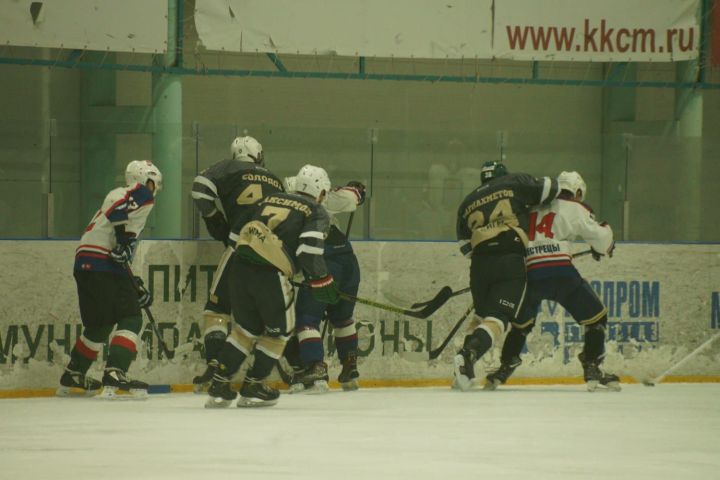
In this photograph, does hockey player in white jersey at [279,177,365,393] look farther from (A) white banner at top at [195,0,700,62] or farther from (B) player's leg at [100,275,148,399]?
(A) white banner at top at [195,0,700,62]

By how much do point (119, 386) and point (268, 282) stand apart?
119 centimetres

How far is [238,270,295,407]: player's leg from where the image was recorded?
634cm

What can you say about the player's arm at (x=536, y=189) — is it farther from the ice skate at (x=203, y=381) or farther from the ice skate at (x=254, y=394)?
the ice skate at (x=203, y=381)

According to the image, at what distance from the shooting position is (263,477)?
430 cm

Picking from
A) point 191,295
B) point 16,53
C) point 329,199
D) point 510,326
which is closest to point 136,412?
point 191,295

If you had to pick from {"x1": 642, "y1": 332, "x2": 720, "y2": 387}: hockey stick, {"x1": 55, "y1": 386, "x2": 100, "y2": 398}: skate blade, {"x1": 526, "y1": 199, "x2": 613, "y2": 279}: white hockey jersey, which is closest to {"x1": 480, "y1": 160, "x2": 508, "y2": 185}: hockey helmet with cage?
{"x1": 526, "y1": 199, "x2": 613, "y2": 279}: white hockey jersey

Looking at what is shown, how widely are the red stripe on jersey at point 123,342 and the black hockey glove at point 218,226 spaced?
87 centimetres

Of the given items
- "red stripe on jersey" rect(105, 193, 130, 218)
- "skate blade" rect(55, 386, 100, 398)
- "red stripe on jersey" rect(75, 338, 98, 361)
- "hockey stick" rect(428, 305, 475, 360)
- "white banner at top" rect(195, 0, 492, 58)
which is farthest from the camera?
"white banner at top" rect(195, 0, 492, 58)

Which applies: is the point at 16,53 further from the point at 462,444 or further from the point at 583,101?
the point at 462,444

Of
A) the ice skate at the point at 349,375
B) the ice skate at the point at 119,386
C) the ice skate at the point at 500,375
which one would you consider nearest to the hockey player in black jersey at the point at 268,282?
the ice skate at the point at 119,386

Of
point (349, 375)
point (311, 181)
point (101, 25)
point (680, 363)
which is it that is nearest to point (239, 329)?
point (311, 181)

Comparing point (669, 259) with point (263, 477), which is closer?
point (263, 477)

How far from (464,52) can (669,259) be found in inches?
94.6

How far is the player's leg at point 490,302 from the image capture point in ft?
23.9
